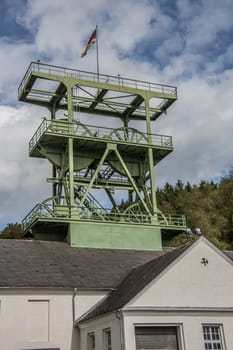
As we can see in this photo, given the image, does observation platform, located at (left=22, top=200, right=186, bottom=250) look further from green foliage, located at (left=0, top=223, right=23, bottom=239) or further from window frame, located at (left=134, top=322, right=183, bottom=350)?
green foliage, located at (left=0, top=223, right=23, bottom=239)

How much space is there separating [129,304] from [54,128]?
1656 centimetres

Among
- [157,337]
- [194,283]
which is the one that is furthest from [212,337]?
[157,337]

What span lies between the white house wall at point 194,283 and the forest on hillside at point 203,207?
3039 centimetres

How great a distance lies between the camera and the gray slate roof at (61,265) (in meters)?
26.2

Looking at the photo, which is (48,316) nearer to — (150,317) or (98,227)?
(150,317)

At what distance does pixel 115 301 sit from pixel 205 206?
4850cm

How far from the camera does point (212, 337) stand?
22.7 meters

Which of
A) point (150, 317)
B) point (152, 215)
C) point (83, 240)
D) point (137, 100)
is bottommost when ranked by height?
point (150, 317)

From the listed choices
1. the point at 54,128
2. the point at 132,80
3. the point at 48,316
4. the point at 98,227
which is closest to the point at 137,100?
the point at 132,80

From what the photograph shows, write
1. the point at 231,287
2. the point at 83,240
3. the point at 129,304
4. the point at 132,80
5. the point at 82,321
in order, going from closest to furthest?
the point at 129,304 → the point at 231,287 → the point at 82,321 → the point at 83,240 → the point at 132,80

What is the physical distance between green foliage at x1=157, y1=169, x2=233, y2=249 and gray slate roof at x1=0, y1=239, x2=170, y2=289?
24853mm

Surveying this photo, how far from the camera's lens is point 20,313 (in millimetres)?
25078

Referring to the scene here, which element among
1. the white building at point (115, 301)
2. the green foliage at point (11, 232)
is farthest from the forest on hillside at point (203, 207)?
the white building at point (115, 301)

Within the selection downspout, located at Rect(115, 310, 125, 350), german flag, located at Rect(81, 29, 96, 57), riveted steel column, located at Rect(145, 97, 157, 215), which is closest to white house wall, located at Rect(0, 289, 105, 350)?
downspout, located at Rect(115, 310, 125, 350)
